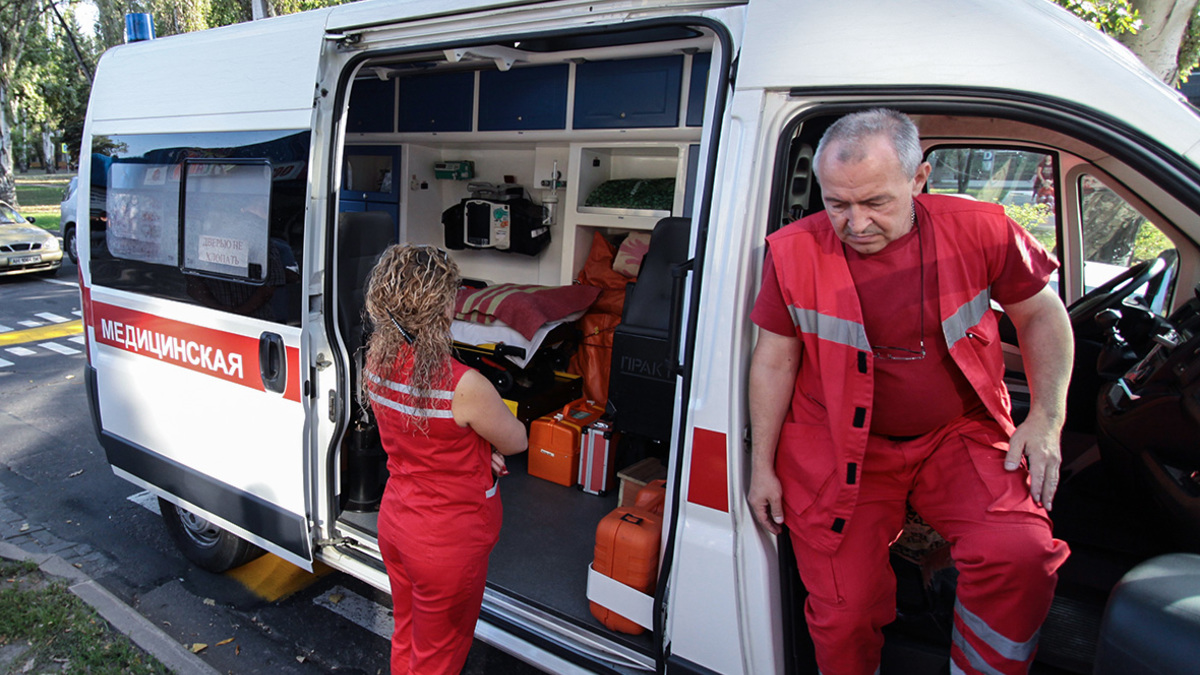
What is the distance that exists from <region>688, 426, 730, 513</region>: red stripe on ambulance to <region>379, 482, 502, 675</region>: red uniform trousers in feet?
2.25

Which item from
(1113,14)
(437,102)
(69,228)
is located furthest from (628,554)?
(69,228)

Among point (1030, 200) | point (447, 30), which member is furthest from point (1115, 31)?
point (447, 30)

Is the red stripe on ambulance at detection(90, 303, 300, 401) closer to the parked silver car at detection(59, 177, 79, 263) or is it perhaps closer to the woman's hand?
the woman's hand

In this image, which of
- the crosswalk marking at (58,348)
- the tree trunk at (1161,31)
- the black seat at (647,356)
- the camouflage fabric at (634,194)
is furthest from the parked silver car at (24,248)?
the tree trunk at (1161,31)

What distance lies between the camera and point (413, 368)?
6.23ft

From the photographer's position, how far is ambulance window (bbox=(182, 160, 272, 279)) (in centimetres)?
261

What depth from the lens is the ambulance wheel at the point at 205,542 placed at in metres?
3.24

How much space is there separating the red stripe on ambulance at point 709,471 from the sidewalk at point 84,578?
2139 millimetres

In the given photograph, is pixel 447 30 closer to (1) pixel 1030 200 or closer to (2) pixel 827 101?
(2) pixel 827 101

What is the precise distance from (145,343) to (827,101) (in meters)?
3.07

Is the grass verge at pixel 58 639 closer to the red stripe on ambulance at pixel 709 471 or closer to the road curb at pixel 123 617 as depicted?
the road curb at pixel 123 617

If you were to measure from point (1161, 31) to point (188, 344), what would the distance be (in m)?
6.97

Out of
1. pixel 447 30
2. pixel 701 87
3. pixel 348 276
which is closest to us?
pixel 447 30

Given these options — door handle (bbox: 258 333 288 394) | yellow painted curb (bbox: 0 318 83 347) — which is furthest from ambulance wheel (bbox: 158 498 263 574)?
yellow painted curb (bbox: 0 318 83 347)
